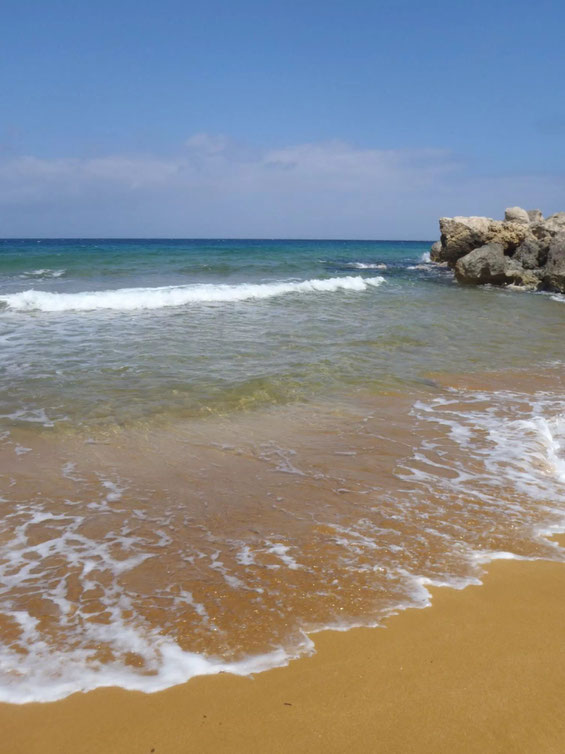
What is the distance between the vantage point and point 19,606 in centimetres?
286

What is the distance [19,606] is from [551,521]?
3.30 meters

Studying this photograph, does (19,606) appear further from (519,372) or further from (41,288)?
(41,288)

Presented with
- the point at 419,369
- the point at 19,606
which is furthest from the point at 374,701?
the point at 419,369

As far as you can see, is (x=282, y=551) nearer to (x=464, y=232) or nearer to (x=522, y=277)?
(x=522, y=277)

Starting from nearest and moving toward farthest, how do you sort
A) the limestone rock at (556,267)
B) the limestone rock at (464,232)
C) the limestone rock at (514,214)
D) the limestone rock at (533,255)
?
the limestone rock at (556,267)
the limestone rock at (533,255)
the limestone rock at (464,232)
the limestone rock at (514,214)

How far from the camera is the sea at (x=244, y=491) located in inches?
106

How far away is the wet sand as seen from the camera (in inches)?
80.3

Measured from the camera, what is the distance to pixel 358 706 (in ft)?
7.22

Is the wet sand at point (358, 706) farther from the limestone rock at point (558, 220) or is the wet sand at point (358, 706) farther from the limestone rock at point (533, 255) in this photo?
the limestone rock at point (558, 220)

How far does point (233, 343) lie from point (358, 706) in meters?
8.09

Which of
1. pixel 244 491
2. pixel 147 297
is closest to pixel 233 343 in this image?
pixel 244 491

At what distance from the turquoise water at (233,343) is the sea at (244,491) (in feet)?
0.22

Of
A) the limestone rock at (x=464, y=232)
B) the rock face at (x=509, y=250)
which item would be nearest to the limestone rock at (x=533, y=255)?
the rock face at (x=509, y=250)

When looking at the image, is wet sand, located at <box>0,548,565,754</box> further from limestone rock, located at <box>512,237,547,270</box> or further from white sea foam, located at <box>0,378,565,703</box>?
limestone rock, located at <box>512,237,547,270</box>
